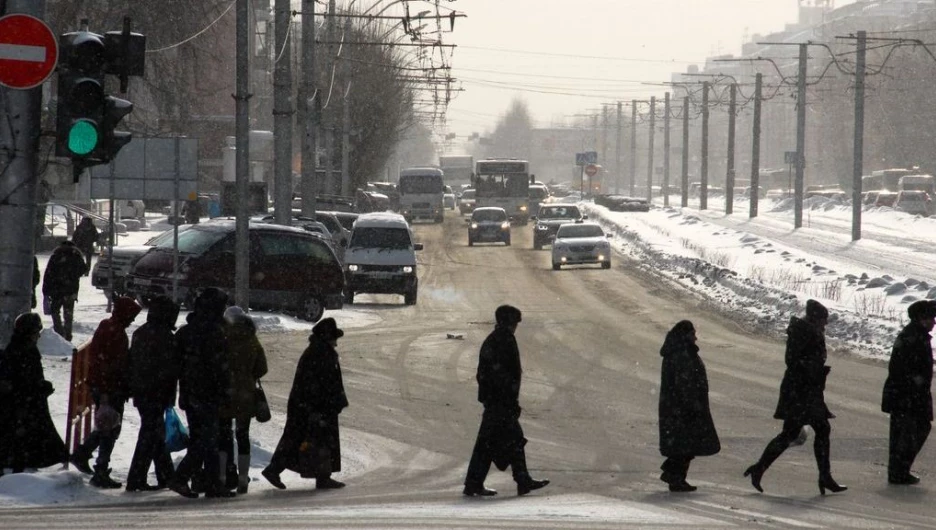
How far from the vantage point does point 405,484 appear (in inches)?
481

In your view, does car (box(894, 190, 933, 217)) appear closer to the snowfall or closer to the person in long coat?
the snowfall

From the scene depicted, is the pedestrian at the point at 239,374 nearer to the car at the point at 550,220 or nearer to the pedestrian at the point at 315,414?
the pedestrian at the point at 315,414

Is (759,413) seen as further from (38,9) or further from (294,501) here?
(38,9)

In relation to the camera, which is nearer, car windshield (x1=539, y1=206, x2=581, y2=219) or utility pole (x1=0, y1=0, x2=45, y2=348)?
utility pole (x1=0, y1=0, x2=45, y2=348)

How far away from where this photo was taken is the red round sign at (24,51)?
10.1m

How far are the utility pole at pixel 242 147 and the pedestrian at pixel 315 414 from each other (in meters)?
11.6

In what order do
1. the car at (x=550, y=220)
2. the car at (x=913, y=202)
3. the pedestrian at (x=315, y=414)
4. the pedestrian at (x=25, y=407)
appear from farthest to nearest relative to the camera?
the car at (x=913, y=202) < the car at (x=550, y=220) < the pedestrian at (x=315, y=414) < the pedestrian at (x=25, y=407)

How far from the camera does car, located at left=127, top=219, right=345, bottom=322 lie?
24.9 metres

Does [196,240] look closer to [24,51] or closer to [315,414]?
[315,414]

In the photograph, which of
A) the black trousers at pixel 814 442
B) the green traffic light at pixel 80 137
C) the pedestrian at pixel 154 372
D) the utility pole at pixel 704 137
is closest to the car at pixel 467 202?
the utility pole at pixel 704 137

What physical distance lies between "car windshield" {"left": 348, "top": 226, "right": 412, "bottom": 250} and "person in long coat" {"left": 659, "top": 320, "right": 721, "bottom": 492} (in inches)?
863

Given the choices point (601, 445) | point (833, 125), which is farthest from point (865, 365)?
point (833, 125)

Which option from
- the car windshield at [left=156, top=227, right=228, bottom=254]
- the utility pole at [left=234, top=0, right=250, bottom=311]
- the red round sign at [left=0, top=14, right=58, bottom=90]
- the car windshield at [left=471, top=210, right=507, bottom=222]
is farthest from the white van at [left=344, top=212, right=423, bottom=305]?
the car windshield at [left=471, top=210, right=507, bottom=222]

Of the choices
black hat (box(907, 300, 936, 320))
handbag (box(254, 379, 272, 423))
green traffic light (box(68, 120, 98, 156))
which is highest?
green traffic light (box(68, 120, 98, 156))
